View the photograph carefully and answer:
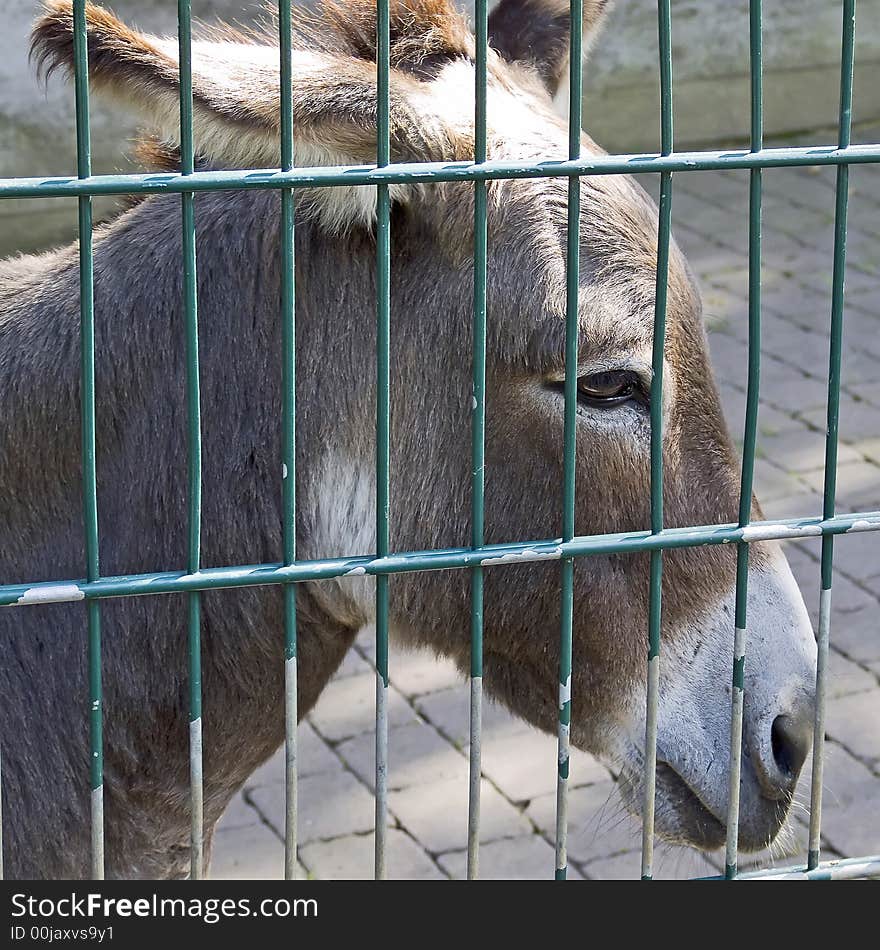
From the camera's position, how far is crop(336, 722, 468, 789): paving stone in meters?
4.11

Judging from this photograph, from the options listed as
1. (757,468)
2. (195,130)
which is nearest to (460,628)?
(195,130)

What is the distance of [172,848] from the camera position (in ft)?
8.28

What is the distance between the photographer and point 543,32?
2.82 m

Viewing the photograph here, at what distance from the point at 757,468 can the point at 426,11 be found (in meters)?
3.42

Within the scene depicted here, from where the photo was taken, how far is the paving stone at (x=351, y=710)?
4.34 metres

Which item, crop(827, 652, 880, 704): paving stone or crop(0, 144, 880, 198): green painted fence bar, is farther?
crop(827, 652, 880, 704): paving stone

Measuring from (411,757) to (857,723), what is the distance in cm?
140

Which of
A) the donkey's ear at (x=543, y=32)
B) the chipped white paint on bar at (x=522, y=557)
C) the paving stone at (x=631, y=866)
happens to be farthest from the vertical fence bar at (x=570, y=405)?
the paving stone at (x=631, y=866)

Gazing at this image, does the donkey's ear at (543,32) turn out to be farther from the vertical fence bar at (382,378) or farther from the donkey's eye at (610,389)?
the vertical fence bar at (382,378)

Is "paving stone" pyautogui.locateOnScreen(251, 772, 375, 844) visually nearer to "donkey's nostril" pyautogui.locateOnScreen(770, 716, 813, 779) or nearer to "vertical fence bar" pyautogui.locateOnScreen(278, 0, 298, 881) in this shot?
"donkey's nostril" pyautogui.locateOnScreen(770, 716, 813, 779)

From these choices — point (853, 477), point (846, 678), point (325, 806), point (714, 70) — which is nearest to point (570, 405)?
point (325, 806)

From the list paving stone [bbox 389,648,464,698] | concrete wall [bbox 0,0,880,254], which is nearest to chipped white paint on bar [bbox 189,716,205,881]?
paving stone [bbox 389,648,464,698]

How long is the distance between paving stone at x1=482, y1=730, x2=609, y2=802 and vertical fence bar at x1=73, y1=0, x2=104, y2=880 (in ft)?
7.79

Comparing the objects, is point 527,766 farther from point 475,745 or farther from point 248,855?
point 475,745
